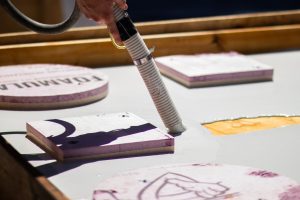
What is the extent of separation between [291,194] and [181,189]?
17cm

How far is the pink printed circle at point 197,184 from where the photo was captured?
3.43 feet

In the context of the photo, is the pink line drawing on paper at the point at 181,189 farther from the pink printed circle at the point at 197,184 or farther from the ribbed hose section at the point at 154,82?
the ribbed hose section at the point at 154,82

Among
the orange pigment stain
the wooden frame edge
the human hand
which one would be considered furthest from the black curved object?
the orange pigment stain

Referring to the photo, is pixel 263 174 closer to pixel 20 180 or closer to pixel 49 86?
pixel 20 180

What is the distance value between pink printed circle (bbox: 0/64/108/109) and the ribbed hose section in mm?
313

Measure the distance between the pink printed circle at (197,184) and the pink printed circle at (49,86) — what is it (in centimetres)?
53

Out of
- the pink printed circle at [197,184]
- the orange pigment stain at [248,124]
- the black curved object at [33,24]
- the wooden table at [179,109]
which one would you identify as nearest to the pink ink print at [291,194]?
the pink printed circle at [197,184]

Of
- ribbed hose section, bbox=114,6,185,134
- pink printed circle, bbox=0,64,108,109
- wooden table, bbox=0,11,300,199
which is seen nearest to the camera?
wooden table, bbox=0,11,300,199

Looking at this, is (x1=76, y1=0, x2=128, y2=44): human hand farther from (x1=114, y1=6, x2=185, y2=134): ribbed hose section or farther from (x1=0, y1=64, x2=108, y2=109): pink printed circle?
(x1=0, y1=64, x2=108, y2=109): pink printed circle

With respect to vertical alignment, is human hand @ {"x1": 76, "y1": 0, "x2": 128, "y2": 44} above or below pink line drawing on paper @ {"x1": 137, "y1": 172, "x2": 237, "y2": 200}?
above

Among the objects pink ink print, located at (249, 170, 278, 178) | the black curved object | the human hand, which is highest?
the human hand

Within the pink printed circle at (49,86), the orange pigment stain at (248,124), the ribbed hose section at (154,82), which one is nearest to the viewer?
the ribbed hose section at (154,82)

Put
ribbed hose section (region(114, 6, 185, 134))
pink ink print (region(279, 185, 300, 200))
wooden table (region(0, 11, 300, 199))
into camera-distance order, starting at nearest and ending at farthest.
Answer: pink ink print (region(279, 185, 300, 200))
wooden table (region(0, 11, 300, 199))
ribbed hose section (region(114, 6, 185, 134))

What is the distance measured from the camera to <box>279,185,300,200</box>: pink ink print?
3.37ft
